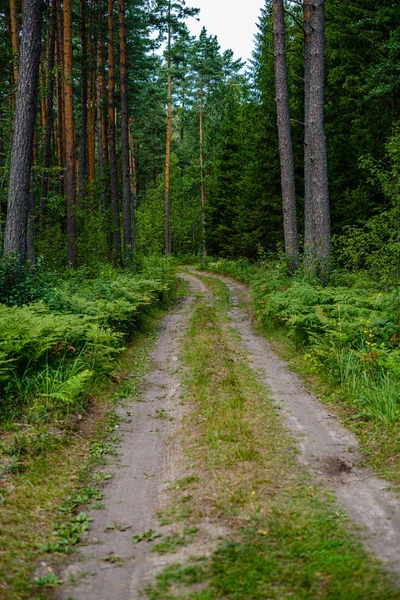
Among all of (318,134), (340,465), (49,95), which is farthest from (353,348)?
(49,95)

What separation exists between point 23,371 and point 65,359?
0.71m

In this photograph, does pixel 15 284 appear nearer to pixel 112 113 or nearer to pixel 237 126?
pixel 112 113

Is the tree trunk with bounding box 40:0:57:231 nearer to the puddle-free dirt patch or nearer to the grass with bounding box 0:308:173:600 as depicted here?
the puddle-free dirt patch

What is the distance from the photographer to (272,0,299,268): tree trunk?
48.5 feet

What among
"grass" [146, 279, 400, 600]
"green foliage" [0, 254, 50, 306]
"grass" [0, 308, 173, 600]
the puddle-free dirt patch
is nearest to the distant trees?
"green foliage" [0, 254, 50, 306]

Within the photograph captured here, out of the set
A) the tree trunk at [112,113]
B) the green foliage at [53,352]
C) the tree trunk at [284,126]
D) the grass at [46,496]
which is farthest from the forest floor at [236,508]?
the tree trunk at [112,113]

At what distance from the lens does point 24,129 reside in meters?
10.4

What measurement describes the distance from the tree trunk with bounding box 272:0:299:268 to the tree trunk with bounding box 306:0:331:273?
1750 mm

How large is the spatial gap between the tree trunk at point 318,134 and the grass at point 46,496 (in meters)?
8.90

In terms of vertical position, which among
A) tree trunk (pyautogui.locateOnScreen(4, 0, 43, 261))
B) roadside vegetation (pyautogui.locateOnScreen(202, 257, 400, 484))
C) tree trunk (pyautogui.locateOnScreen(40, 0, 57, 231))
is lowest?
roadside vegetation (pyautogui.locateOnScreen(202, 257, 400, 484))

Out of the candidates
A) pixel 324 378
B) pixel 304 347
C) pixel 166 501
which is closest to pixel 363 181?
pixel 304 347

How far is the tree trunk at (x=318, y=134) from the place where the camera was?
1298 cm

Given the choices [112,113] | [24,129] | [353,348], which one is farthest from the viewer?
[112,113]

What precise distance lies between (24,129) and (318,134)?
8.04 metres
